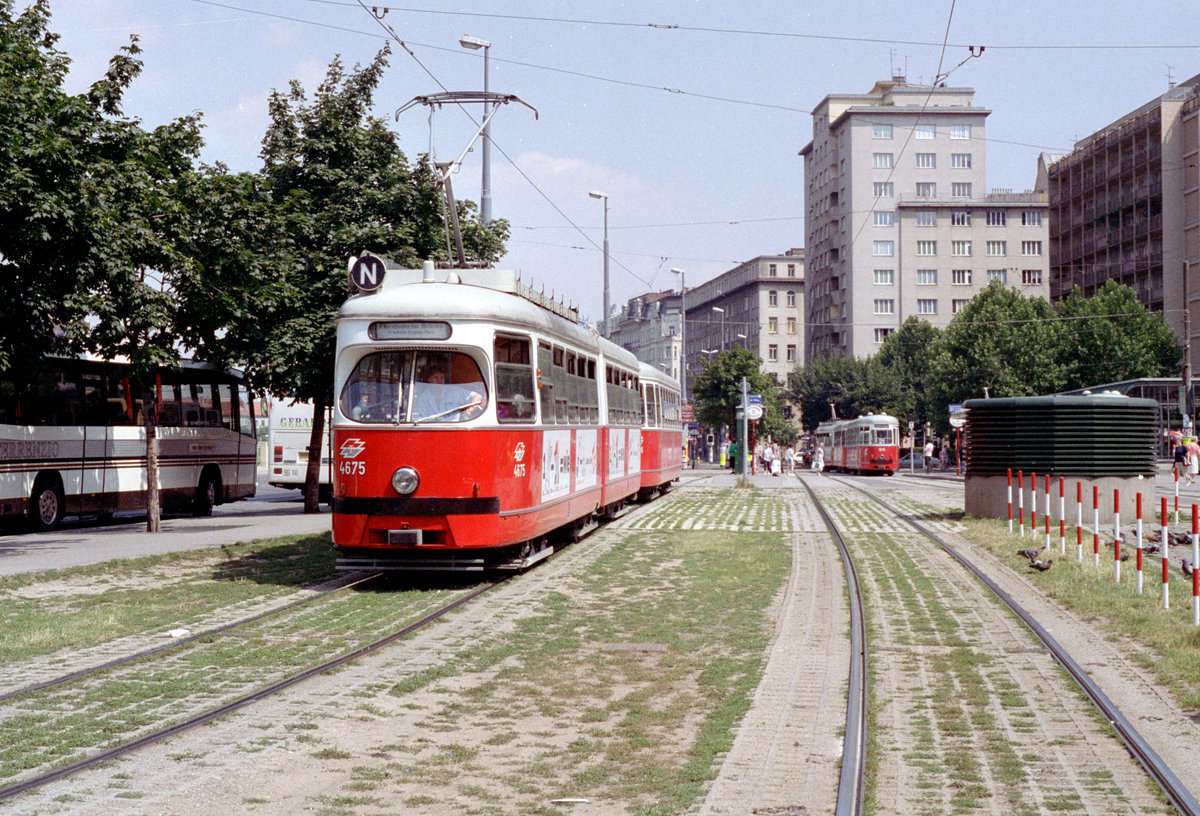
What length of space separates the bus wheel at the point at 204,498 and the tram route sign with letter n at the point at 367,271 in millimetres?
14367

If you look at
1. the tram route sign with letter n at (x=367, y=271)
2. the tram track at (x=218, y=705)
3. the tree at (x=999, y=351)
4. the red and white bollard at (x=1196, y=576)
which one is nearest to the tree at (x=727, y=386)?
the tree at (x=999, y=351)

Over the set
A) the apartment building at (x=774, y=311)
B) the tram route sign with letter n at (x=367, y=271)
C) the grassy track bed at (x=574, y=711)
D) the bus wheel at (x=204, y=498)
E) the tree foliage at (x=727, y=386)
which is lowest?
the grassy track bed at (x=574, y=711)

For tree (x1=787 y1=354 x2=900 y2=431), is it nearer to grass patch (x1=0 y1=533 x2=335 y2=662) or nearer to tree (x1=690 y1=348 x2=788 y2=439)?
tree (x1=690 y1=348 x2=788 y2=439)

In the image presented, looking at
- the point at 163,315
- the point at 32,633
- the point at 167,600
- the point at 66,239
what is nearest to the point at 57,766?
the point at 32,633

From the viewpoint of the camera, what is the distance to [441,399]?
13.2 meters

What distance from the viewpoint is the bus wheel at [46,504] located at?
77.7ft

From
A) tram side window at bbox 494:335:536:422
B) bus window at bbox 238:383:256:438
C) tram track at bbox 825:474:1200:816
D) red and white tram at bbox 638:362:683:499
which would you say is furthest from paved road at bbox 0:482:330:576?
tram track at bbox 825:474:1200:816

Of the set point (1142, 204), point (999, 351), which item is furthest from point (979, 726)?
point (1142, 204)

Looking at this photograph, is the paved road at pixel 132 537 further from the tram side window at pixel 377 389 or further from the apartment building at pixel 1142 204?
the apartment building at pixel 1142 204

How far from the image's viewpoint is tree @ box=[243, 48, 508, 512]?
2458 cm

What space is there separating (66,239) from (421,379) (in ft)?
21.1

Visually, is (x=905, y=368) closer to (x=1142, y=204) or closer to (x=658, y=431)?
(x=1142, y=204)

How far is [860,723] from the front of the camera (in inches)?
280

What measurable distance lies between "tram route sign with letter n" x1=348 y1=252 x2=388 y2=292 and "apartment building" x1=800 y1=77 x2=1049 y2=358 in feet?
318
